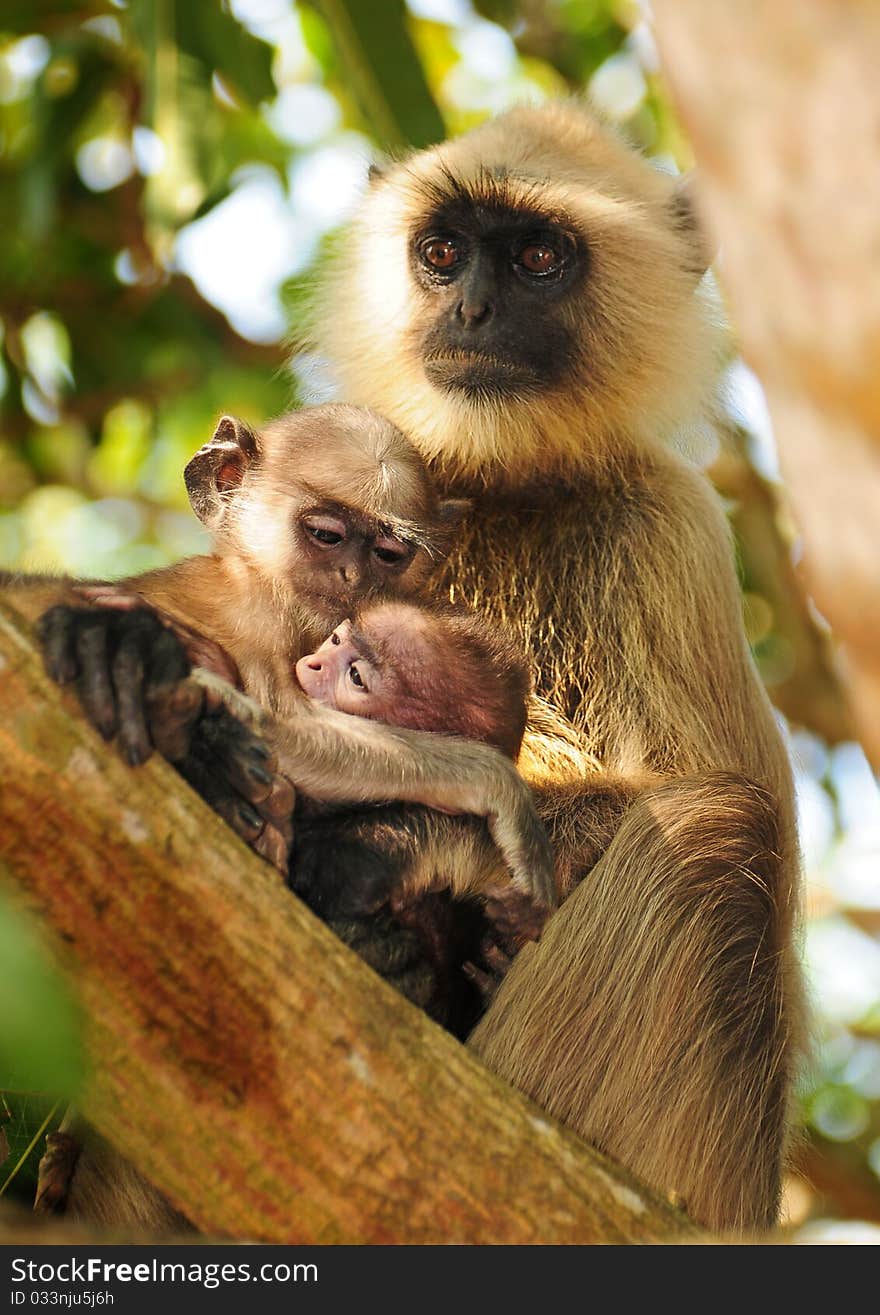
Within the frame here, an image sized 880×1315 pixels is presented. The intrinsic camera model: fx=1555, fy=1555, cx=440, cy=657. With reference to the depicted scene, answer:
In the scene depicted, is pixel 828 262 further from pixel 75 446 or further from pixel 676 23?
pixel 75 446

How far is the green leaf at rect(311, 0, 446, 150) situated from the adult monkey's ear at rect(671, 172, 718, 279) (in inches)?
29.2

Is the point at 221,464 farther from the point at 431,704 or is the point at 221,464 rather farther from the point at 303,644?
the point at 431,704

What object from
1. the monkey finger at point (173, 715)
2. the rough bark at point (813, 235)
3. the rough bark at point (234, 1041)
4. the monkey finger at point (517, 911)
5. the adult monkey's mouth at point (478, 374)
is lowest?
the monkey finger at point (517, 911)

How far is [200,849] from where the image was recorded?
1.94 meters

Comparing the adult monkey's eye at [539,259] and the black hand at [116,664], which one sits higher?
the adult monkey's eye at [539,259]

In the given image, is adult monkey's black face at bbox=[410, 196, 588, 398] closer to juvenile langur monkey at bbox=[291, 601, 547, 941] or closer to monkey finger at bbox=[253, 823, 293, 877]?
juvenile langur monkey at bbox=[291, 601, 547, 941]

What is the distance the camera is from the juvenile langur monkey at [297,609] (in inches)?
94.3

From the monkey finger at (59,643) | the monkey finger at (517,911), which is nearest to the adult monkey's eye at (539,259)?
the monkey finger at (517,911)

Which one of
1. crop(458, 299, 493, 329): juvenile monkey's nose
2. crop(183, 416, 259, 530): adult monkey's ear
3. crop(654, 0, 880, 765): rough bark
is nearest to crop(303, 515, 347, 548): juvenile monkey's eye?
crop(183, 416, 259, 530): adult monkey's ear

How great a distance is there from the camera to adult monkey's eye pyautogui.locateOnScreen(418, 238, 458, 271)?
410 centimetres

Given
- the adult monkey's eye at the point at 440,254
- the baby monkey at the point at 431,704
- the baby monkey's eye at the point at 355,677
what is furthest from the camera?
the adult monkey's eye at the point at 440,254

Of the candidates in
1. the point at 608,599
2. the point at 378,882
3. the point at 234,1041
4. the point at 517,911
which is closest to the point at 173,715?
the point at 234,1041

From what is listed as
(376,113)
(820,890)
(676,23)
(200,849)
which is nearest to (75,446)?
(376,113)

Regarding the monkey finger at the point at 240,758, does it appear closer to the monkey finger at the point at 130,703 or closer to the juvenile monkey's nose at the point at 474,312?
the monkey finger at the point at 130,703
